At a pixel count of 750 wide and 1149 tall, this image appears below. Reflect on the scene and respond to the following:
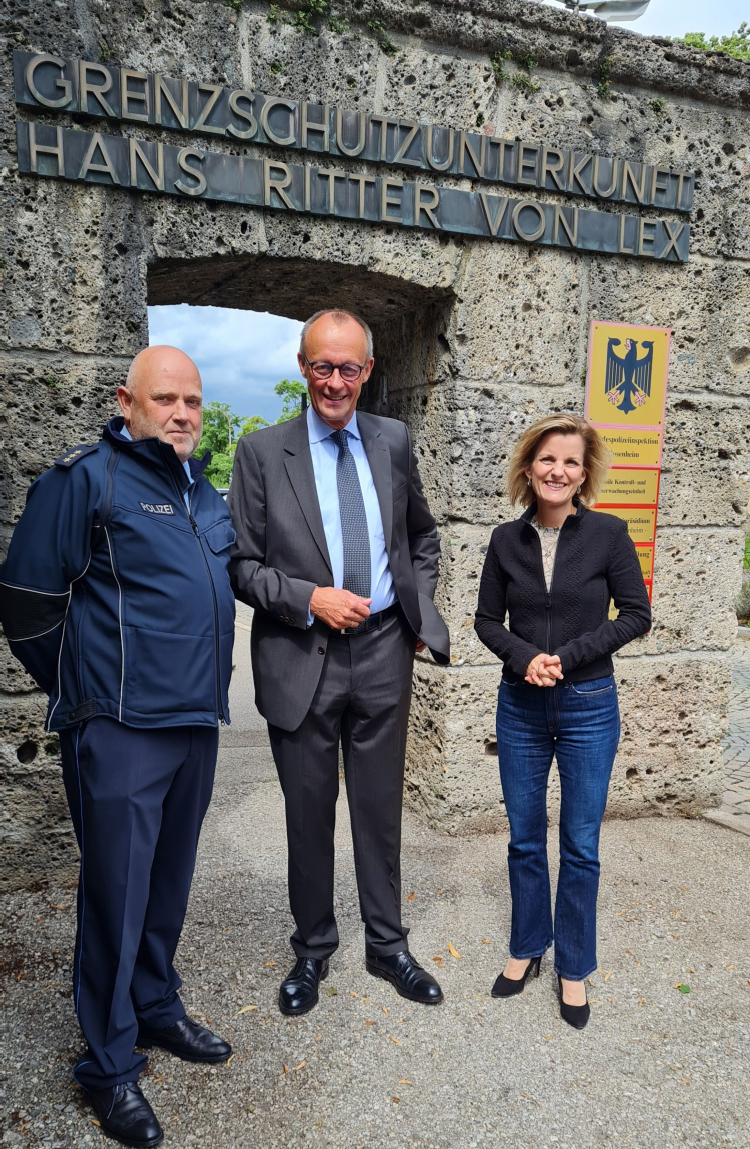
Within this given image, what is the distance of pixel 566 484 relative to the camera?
2.76m

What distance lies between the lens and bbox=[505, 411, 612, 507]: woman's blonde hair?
273 centimetres

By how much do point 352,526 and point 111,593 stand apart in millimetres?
894

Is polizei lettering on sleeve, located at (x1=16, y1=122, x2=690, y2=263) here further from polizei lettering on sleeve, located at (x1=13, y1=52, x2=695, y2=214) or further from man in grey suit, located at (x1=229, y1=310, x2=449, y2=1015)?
man in grey suit, located at (x1=229, y1=310, x2=449, y2=1015)

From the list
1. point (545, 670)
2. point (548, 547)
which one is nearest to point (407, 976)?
point (545, 670)

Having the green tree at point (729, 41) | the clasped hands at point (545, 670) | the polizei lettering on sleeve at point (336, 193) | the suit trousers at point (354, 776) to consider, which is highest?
the green tree at point (729, 41)

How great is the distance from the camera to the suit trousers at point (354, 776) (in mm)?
2822

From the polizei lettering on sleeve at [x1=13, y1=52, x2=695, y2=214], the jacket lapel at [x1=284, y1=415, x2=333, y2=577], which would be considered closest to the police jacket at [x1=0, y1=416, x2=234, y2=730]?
the jacket lapel at [x1=284, y1=415, x2=333, y2=577]

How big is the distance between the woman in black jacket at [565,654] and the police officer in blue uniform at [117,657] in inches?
40.3

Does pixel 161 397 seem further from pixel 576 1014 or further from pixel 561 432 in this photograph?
pixel 576 1014

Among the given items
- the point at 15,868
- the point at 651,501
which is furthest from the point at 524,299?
the point at 15,868

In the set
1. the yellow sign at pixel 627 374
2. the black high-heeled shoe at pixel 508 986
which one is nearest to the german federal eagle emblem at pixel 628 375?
the yellow sign at pixel 627 374

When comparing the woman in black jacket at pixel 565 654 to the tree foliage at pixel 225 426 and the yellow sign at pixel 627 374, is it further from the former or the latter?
the tree foliage at pixel 225 426

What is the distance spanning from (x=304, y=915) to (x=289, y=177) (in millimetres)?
3015

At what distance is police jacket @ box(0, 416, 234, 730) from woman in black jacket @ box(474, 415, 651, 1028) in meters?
1.05
